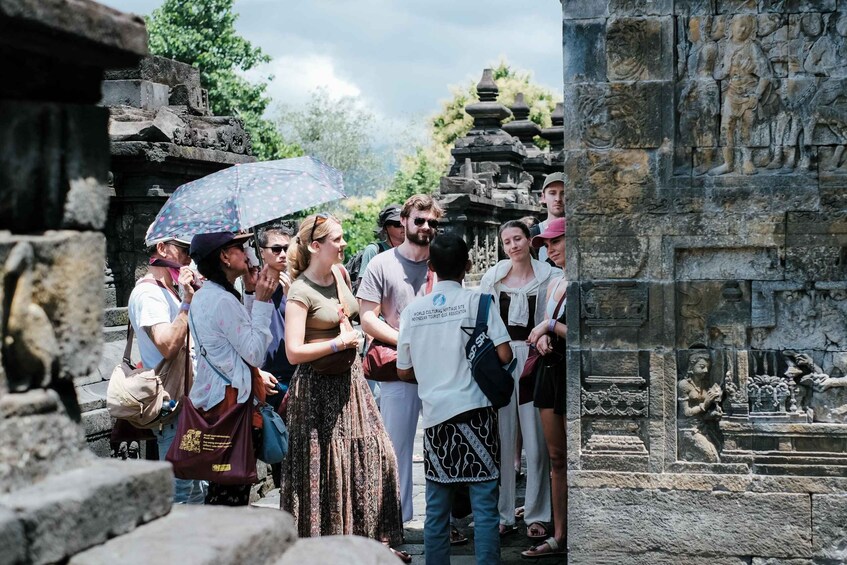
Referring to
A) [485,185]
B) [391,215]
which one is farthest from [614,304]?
[485,185]

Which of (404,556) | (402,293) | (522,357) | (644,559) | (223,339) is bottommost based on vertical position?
(404,556)

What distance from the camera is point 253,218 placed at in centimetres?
623

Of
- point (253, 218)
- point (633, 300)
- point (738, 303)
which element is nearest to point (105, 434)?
point (253, 218)

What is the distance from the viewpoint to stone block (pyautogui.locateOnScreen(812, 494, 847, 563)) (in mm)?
5816

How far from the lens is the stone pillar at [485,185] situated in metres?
15.6

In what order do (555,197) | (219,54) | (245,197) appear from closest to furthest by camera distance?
(245,197) → (555,197) → (219,54)

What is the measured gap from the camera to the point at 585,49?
5988 mm

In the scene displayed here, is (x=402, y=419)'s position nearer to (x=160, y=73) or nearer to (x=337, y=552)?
(x=337, y=552)

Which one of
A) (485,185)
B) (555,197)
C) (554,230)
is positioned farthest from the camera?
(485,185)

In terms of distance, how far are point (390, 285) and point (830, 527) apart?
286cm

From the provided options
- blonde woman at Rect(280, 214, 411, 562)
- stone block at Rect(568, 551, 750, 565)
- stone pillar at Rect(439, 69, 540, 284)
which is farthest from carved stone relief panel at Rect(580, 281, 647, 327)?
stone pillar at Rect(439, 69, 540, 284)

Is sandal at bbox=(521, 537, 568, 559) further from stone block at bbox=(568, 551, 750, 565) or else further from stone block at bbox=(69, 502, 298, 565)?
stone block at bbox=(69, 502, 298, 565)

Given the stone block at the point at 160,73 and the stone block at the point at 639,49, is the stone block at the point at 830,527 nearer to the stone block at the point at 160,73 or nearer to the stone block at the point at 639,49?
the stone block at the point at 639,49

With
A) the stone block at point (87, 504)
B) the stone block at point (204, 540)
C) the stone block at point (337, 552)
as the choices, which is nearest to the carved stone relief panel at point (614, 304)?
the stone block at point (337, 552)
